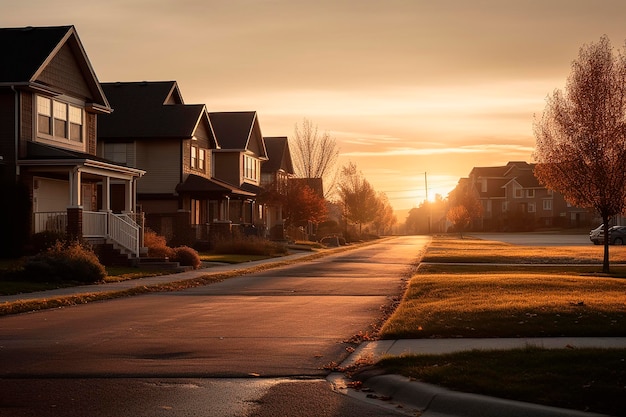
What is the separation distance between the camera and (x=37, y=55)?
103ft

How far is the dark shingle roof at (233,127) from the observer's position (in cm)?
6038

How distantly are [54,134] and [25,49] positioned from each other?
345cm

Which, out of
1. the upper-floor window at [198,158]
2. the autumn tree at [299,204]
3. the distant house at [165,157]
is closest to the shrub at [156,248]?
the distant house at [165,157]

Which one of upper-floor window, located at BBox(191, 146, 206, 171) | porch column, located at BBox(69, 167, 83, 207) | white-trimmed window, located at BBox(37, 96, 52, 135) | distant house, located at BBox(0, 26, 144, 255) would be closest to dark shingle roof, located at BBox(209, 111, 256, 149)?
upper-floor window, located at BBox(191, 146, 206, 171)

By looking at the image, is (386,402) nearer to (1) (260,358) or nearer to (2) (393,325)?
(1) (260,358)

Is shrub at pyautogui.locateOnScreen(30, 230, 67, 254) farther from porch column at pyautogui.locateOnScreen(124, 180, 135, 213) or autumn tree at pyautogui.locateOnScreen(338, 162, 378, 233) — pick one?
autumn tree at pyautogui.locateOnScreen(338, 162, 378, 233)

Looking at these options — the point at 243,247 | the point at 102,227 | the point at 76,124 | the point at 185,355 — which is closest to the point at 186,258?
the point at 102,227

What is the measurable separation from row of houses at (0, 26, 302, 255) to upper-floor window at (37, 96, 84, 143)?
0.04 meters

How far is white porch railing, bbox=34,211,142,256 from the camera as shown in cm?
3166

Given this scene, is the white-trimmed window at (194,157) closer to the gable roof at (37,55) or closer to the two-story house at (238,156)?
the two-story house at (238,156)

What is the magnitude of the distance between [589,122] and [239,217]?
112 feet

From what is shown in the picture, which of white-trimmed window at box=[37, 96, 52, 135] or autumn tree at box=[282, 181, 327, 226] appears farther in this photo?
autumn tree at box=[282, 181, 327, 226]

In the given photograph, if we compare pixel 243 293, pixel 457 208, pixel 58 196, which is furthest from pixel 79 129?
pixel 457 208

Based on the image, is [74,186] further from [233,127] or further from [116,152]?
[233,127]
